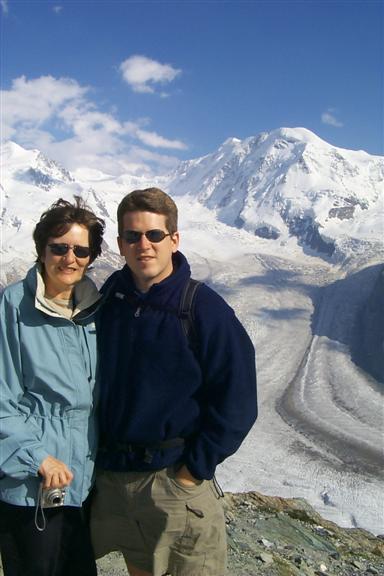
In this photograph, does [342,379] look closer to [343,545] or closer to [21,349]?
[343,545]

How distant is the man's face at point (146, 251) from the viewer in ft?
12.2

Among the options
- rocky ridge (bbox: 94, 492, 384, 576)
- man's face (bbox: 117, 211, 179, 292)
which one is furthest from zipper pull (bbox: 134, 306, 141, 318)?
rocky ridge (bbox: 94, 492, 384, 576)

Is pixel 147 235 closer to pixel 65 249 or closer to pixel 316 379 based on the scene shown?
pixel 65 249

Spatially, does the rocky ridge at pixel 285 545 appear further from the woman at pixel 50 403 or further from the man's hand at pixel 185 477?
the man's hand at pixel 185 477

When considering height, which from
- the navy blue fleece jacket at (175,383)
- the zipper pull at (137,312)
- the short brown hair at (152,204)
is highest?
the short brown hair at (152,204)

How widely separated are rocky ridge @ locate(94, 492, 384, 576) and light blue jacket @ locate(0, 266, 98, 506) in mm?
4226

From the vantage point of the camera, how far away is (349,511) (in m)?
48.8

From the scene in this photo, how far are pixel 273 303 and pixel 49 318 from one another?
14884 centimetres

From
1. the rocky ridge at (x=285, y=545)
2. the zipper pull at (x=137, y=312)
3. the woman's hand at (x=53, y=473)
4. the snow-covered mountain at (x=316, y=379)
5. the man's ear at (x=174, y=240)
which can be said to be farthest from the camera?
the snow-covered mountain at (x=316, y=379)

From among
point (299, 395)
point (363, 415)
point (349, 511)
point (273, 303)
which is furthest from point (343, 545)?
point (273, 303)

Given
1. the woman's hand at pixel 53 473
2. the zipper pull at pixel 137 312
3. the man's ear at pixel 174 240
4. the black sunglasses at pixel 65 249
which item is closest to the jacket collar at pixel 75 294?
the black sunglasses at pixel 65 249

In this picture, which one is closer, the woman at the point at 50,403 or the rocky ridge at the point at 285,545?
the woman at the point at 50,403

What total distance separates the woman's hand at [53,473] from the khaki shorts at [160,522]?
42 cm

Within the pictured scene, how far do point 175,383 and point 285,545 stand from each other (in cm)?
930
